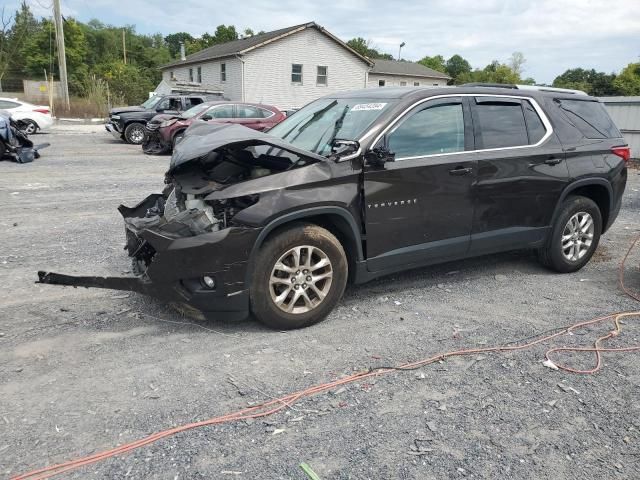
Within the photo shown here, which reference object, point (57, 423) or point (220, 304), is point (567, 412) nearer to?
point (220, 304)

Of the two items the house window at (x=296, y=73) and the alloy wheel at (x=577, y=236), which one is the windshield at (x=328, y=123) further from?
the house window at (x=296, y=73)

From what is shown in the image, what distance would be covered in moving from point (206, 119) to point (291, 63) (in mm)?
19454

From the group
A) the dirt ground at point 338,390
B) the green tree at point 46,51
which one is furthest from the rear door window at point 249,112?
the green tree at point 46,51

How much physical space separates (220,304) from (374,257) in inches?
51.9

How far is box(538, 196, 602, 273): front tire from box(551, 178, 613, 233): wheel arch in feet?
0.27

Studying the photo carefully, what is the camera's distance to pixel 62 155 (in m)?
14.1

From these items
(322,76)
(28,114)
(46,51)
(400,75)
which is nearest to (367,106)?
(28,114)

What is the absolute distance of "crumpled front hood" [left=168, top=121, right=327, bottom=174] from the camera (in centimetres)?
375

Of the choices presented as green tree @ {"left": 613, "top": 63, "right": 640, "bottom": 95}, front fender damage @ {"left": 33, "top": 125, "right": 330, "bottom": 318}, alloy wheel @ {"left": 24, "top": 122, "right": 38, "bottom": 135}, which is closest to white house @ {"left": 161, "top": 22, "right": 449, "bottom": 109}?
alloy wheel @ {"left": 24, "top": 122, "right": 38, "bottom": 135}

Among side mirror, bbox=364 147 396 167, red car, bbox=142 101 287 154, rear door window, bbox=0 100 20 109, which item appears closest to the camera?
side mirror, bbox=364 147 396 167

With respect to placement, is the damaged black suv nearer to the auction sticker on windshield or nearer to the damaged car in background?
the auction sticker on windshield

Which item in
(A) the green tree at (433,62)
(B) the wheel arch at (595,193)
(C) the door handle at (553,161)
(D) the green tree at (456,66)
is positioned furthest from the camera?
(D) the green tree at (456,66)

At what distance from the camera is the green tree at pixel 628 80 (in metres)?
49.6

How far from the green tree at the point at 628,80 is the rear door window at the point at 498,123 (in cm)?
5313
